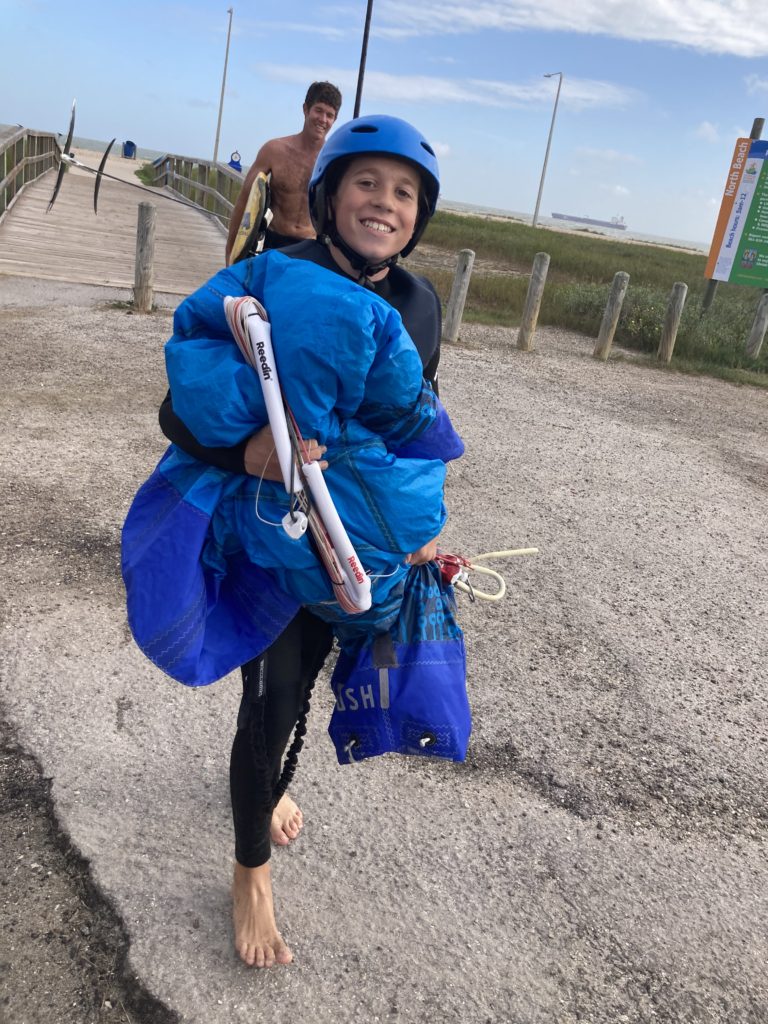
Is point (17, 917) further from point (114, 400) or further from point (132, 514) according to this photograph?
point (114, 400)

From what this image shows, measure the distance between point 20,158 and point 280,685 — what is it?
50.3 ft

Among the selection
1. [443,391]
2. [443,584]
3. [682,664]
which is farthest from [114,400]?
[443,584]

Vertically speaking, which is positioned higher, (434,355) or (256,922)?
(434,355)

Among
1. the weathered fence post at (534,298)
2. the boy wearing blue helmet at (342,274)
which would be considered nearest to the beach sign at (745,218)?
the weathered fence post at (534,298)

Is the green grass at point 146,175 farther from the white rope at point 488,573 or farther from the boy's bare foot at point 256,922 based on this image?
the boy's bare foot at point 256,922

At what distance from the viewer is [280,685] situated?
175 centimetres

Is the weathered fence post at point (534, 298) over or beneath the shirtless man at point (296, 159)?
beneath

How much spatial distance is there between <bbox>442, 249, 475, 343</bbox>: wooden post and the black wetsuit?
24.8ft

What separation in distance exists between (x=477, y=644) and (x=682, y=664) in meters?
0.88

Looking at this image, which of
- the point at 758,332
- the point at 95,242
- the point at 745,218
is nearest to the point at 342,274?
the point at 758,332

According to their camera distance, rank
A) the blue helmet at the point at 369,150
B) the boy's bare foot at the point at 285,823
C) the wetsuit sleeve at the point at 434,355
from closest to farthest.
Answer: the blue helmet at the point at 369,150, the wetsuit sleeve at the point at 434,355, the boy's bare foot at the point at 285,823

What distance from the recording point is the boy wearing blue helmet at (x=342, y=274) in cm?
172

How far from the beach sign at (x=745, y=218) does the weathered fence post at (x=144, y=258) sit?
25.1 ft

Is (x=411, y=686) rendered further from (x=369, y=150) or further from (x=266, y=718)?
(x=369, y=150)
